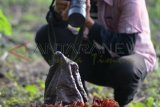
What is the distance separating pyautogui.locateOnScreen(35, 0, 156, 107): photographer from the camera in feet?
12.1

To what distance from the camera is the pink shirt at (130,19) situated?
12.2ft

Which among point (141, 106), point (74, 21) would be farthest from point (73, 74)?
point (141, 106)

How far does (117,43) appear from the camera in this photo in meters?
3.70

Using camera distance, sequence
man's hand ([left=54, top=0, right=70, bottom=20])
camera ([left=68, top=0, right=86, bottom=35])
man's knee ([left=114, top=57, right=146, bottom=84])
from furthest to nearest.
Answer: man's knee ([left=114, top=57, right=146, bottom=84]) < man's hand ([left=54, top=0, right=70, bottom=20]) < camera ([left=68, top=0, right=86, bottom=35])

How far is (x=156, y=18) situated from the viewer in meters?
9.27

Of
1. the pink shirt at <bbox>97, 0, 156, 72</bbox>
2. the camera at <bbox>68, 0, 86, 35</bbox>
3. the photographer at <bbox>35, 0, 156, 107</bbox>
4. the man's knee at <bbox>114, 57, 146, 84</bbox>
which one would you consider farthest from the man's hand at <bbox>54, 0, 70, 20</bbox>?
the man's knee at <bbox>114, 57, 146, 84</bbox>

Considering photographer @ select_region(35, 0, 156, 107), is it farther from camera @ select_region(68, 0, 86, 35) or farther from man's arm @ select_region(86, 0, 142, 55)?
camera @ select_region(68, 0, 86, 35)

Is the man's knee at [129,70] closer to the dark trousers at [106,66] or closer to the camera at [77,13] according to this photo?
the dark trousers at [106,66]


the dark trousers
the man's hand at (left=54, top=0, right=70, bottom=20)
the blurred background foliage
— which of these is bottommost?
the blurred background foliage

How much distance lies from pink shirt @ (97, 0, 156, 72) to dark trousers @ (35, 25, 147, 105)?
0.11 metres

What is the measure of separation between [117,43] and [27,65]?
3.07 metres

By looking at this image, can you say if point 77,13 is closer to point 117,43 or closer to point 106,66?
point 117,43

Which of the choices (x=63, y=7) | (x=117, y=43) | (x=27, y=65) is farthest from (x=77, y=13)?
(x=27, y=65)

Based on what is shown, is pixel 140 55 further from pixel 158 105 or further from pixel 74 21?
pixel 74 21
